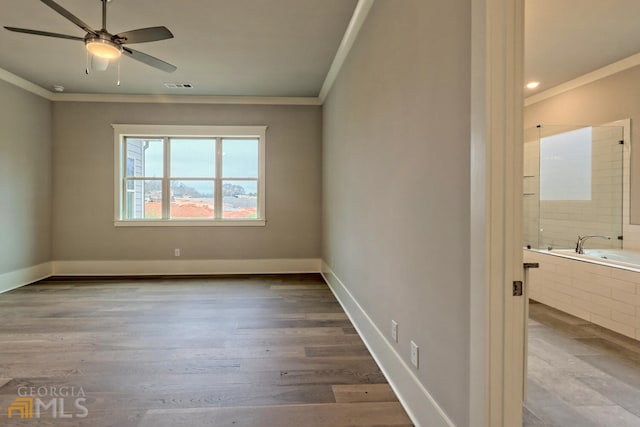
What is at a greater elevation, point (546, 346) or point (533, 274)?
point (533, 274)

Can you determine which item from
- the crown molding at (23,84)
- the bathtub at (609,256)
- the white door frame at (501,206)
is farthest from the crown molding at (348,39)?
the crown molding at (23,84)

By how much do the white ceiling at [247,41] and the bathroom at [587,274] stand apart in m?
0.46

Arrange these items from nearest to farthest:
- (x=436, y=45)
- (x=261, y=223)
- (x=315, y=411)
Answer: (x=436, y=45)
(x=315, y=411)
(x=261, y=223)

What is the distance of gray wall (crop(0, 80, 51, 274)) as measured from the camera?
4516 millimetres

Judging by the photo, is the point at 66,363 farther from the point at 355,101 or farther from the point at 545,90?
the point at 545,90

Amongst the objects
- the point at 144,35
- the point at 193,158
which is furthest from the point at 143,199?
the point at 144,35

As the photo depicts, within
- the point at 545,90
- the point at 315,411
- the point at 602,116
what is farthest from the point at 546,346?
the point at 545,90

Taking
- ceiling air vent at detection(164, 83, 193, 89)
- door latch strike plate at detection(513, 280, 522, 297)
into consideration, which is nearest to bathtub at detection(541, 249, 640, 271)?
door latch strike plate at detection(513, 280, 522, 297)

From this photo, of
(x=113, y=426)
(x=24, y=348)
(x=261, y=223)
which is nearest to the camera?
(x=113, y=426)

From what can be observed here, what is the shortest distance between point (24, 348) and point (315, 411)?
2.40m

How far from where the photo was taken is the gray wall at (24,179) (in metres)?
4.52

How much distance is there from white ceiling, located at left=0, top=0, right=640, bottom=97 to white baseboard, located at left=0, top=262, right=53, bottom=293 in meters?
2.62

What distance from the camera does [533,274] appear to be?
4.03 meters

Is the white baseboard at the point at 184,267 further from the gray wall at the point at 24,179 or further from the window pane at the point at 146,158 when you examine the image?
the window pane at the point at 146,158
